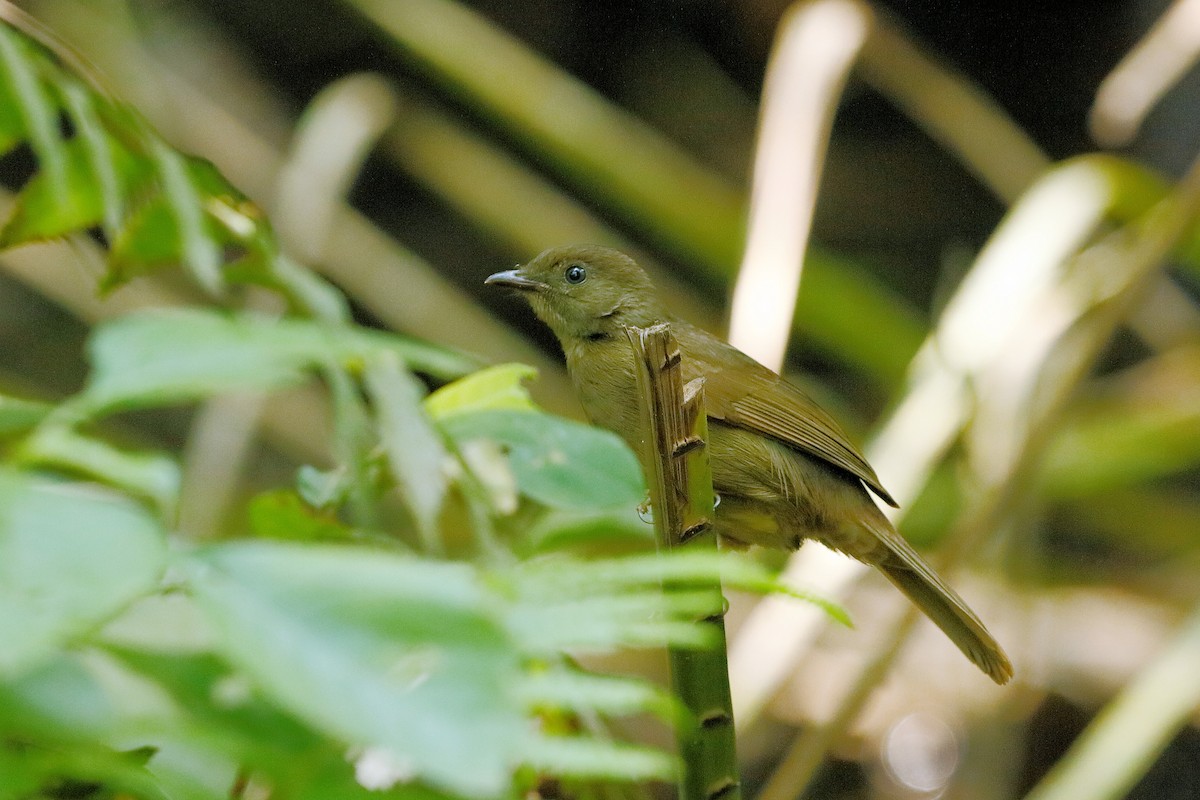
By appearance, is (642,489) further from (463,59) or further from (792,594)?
(463,59)

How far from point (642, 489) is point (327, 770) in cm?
56

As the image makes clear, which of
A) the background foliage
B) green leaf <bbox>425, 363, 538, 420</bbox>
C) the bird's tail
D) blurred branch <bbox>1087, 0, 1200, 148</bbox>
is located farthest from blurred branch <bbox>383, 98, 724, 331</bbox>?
green leaf <bbox>425, 363, 538, 420</bbox>

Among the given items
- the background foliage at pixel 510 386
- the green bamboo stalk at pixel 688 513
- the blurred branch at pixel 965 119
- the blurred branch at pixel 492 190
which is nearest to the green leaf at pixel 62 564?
the background foliage at pixel 510 386

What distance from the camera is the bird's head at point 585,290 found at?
3.20 m

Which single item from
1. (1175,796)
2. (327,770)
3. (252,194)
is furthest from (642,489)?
(1175,796)

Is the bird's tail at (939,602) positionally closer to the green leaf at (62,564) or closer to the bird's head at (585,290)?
the bird's head at (585,290)

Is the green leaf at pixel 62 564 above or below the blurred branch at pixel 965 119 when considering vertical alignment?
below

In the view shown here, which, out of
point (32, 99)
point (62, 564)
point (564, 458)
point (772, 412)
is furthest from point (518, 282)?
point (62, 564)

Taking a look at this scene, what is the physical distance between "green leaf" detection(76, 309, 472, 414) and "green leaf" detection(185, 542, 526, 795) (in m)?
0.20

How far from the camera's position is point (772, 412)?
2975mm

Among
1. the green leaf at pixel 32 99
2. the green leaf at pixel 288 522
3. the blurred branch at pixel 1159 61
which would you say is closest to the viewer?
the green leaf at pixel 32 99

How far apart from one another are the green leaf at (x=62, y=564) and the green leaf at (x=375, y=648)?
0.09 feet

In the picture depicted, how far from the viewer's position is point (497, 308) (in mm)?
7148

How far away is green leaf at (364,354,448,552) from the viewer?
1.15 meters
